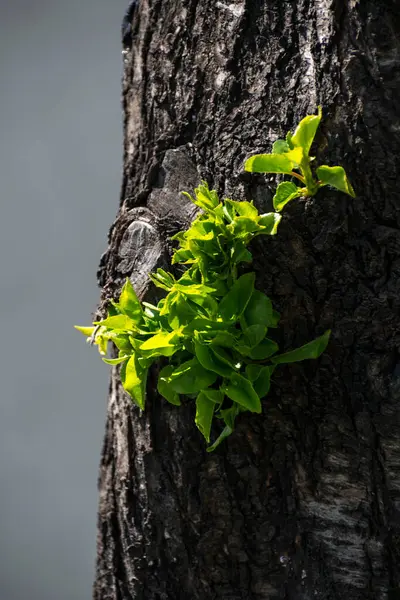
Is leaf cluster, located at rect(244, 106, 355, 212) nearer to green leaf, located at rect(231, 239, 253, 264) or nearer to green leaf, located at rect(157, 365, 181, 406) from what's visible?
green leaf, located at rect(231, 239, 253, 264)

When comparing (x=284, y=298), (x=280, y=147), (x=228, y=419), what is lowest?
(x=228, y=419)

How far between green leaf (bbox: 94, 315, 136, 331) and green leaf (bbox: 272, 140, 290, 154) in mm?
199

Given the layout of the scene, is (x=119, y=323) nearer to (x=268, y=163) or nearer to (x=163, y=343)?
(x=163, y=343)

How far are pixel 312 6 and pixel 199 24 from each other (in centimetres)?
13

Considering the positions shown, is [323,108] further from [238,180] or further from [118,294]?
[118,294]

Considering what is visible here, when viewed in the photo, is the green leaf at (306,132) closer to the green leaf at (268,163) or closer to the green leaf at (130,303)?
the green leaf at (268,163)

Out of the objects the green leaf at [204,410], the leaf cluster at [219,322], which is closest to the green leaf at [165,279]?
the leaf cluster at [219,322]

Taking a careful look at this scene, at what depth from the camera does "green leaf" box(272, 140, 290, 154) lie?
2.00 ft

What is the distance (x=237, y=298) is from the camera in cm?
62

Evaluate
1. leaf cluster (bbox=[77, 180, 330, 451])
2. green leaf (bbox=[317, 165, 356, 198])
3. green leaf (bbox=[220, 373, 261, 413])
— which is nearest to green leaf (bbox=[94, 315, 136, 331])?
leaf cluster (bbox=[77, 180, 330, 451])

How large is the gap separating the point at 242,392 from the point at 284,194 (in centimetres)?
18

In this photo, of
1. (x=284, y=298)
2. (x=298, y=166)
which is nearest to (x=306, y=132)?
(x=298, y=166)

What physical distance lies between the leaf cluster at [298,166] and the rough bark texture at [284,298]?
0.8 inches

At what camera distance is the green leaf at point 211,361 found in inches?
23.7
